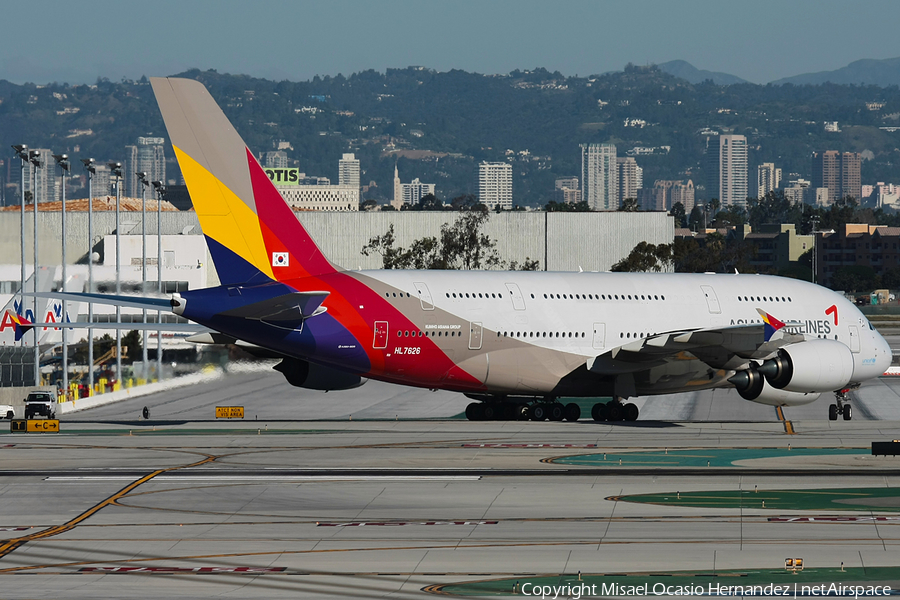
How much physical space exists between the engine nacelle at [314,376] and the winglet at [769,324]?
45.2 feet

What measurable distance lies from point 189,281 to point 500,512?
86.5m

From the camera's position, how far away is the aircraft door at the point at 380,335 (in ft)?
122

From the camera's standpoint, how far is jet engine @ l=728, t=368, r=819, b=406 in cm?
3875

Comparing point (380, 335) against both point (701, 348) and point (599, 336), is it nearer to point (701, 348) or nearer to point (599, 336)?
point (599, 336)

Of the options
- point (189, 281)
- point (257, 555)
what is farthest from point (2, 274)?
point (257, 555)

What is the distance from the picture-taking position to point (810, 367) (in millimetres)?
39062

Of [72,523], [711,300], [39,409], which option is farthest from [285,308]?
[39,409]

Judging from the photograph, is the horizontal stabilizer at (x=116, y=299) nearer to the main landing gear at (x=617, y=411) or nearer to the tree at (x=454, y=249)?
the main landing gear at (x=617, y=411)

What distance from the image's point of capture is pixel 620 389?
136 feet

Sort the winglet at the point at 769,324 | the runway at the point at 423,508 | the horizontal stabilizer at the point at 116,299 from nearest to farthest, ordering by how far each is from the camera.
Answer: the runway at the point at 423,508 < the horizontal stabilizer at the point at 116,299 < the winglet at the point at 769,324

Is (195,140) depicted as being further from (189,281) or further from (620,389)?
(189,281)

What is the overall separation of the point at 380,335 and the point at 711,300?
1335 cm

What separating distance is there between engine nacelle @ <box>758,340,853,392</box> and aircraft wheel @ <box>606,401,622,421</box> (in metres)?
5.37

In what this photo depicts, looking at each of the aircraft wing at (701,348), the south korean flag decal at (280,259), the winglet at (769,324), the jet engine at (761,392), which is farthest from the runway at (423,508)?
the south korean flag decal at (280,259)
